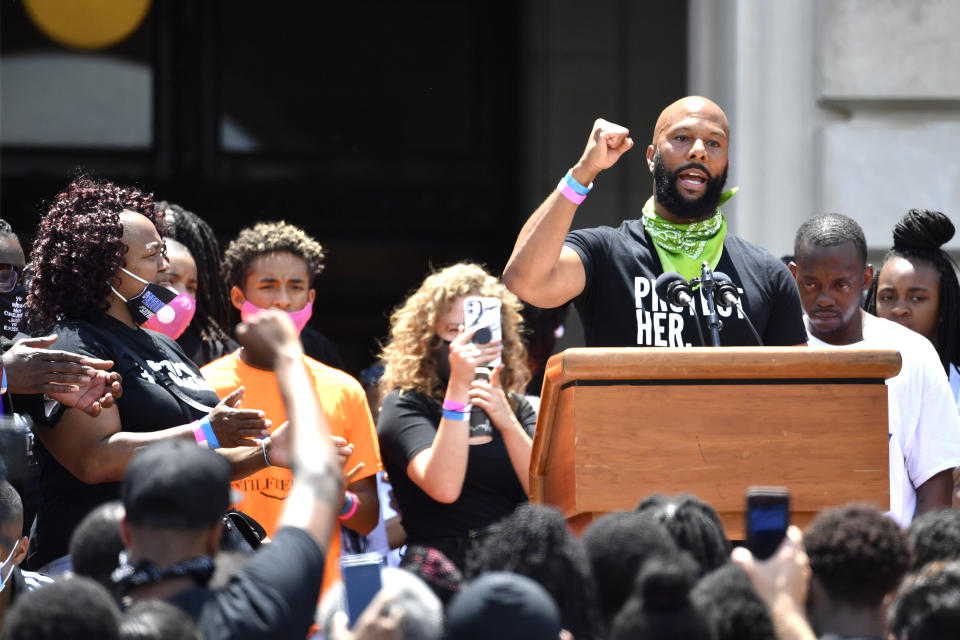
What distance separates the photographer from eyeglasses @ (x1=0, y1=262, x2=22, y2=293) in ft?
18.7

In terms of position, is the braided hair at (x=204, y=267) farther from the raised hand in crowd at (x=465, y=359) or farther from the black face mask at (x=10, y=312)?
the raised hand in crowd at (x=465, y=359)

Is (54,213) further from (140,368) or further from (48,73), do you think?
(48,73)

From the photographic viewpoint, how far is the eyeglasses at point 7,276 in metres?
5.70

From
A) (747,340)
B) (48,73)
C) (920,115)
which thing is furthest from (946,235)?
(48,73)

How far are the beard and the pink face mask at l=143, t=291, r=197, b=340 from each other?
1.68m

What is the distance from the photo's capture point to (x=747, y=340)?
475cm

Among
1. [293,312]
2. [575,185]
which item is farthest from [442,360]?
[575,185]

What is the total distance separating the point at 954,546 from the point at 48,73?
25.3 ft

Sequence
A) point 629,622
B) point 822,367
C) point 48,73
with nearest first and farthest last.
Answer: point 629,622
point 822,367
point 48,73

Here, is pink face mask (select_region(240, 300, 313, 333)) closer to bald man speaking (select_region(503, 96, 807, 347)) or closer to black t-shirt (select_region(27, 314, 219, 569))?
black t-shirt (select_region(27, 314, 219, 569))

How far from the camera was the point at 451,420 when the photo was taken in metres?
5.24

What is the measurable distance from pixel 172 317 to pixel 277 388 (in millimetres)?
771

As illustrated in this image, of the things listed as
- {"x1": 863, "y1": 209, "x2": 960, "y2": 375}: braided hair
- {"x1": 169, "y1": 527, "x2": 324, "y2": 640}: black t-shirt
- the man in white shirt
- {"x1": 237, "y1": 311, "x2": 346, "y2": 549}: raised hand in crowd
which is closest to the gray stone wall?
{"x1": 863, "y1": 209, "x2": 960, "y2": 375}: braided hair

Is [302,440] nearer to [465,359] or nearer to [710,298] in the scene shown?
[710,298]
